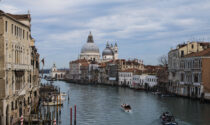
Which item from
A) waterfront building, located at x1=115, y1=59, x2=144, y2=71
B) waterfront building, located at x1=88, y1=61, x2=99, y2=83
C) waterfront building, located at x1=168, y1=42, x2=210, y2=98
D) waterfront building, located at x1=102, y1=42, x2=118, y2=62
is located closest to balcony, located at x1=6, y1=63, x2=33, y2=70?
waterfront building, located at x1=168, y1=42, x2=210, y2=98

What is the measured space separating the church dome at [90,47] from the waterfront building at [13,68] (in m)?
A: 107

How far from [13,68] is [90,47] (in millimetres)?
112272

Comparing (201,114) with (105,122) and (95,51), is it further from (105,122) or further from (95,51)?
(95,51)

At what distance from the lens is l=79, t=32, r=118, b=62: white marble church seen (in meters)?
124

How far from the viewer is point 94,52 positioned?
131250 mm

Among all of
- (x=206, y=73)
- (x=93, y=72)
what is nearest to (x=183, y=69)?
(x=206, y=73)

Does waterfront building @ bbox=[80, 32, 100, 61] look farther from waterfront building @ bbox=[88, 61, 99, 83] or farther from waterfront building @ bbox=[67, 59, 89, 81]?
waterfront building @ bbox=[88, 61, 99, 83]

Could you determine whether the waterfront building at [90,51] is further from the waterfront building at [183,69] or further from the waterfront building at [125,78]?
the waterfront building at [183,69]

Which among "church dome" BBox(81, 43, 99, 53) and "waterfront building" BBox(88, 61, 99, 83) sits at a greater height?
"church dome" BBox(81, 43, 99, 53)

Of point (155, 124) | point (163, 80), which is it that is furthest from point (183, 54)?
point (155, 124)

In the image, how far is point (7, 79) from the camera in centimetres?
1742

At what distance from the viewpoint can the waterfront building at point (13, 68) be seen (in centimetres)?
1673

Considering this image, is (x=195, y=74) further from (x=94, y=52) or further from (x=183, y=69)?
(x=94, y=52)

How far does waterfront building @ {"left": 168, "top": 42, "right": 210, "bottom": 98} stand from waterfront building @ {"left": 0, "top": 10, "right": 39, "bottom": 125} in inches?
811
